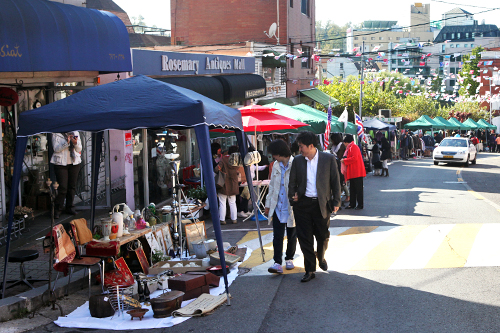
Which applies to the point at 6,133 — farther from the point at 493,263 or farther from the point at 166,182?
the point at 493,263

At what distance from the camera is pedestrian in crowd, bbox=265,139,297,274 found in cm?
746

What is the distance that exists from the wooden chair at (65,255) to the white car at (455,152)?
82.8ft

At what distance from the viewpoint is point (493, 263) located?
299 inches

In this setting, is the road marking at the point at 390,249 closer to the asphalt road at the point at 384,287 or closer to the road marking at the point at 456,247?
the asphalt road at the point at 384,287

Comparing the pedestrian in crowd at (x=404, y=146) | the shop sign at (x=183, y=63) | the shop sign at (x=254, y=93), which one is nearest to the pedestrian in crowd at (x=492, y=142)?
the pedestrian in crowd at (x=404, y=146)

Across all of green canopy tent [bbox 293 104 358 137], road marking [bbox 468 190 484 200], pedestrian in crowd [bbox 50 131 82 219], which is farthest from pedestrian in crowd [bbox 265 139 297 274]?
road marking [bbox 468 190 484 200]

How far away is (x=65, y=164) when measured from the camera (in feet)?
35.0

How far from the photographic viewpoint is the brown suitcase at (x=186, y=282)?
6.55m

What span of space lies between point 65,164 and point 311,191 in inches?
234

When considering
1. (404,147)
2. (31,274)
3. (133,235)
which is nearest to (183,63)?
(133,235)

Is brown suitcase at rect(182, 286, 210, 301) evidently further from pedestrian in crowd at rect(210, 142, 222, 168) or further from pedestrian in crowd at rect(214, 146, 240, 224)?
pedestrian in crowd at rect(210, 142, 222, 168)

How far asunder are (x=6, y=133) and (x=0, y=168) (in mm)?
799

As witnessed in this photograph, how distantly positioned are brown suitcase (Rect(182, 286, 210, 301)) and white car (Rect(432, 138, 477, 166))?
80.4 ft

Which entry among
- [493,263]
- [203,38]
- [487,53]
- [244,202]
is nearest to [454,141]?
[203,38]
